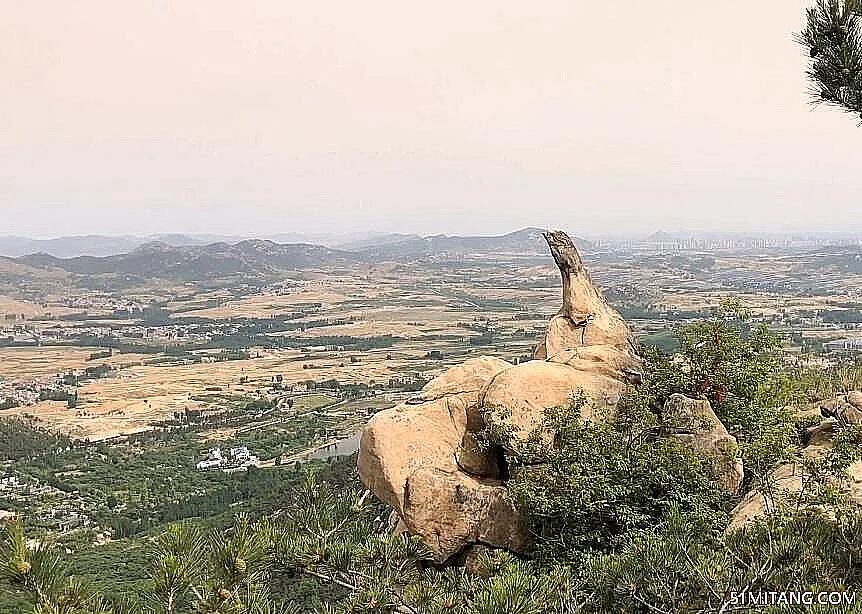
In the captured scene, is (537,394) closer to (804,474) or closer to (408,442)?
(408,442)

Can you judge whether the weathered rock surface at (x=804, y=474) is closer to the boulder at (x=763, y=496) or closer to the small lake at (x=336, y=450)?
the boulder at (x=763, y=496)

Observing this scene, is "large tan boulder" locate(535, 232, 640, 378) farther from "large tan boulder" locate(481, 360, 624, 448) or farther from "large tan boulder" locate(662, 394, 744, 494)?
"large tan boulder" locate(662, 394, 744, 494)

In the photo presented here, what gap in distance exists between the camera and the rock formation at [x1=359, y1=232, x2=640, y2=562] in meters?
8.98

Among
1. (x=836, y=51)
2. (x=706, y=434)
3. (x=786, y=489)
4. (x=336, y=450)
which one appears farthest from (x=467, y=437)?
(x=336, y=450)

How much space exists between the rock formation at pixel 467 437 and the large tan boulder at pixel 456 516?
0.01 m

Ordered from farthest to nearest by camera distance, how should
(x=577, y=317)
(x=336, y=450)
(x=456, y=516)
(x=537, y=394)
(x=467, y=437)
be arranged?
(x=336, y=450), (x=577, y=317), (x=467, y=437), (x=537, y=394), (x=456, y=516)

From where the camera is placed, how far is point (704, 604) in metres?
4.99

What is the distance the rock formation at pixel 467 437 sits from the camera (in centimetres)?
898

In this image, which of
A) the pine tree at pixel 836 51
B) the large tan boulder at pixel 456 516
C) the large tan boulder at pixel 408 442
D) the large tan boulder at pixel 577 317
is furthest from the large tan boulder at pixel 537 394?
the pine tree at pixel 836 51

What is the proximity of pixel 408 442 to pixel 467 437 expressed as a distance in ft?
2.97

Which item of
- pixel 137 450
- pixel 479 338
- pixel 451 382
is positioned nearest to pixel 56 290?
pixel 479 338

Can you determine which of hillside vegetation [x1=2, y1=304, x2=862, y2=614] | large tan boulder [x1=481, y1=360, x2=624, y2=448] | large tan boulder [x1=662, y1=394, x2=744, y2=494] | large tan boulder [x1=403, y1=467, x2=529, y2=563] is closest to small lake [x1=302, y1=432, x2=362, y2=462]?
large tan boulder [x1=481, y1=360, x2=624, y2=448]

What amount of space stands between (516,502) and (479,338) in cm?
8477

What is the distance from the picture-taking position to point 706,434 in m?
8.68
